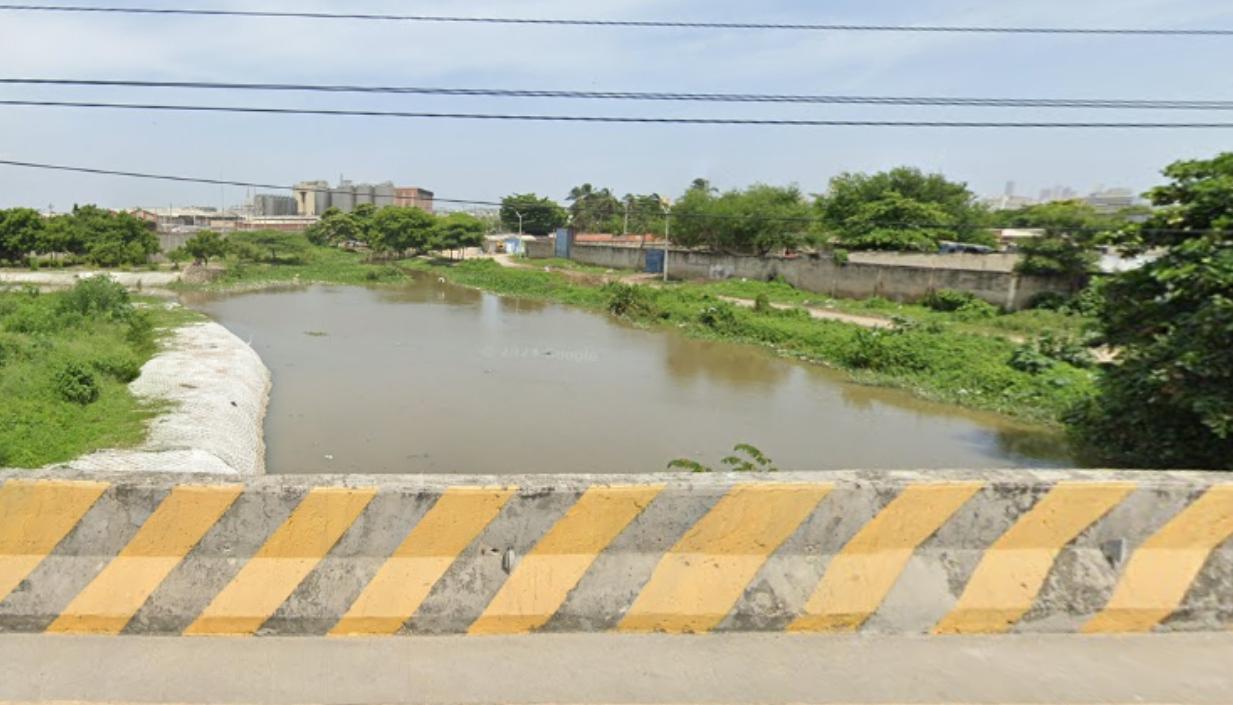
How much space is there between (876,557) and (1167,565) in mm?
1186

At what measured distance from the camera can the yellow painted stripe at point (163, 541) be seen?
9.28 feet

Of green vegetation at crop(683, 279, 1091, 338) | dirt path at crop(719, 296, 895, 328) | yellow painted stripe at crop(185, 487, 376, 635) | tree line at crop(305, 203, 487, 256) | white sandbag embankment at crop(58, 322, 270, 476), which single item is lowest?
white sandbag embankment at crop(58, 322, 270, 476)

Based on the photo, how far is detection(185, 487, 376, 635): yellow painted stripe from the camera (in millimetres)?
2826

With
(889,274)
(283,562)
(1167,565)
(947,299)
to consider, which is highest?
(889,274)

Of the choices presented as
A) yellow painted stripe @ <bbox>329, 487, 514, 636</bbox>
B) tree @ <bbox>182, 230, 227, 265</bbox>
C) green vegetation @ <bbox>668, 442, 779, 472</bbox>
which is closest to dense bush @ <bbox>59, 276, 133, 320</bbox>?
green vegetation @ <bbox>668, 442, 779, 472</bbox>

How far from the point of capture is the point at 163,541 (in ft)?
9.41

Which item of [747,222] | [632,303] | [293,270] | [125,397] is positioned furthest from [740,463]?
[293,270]

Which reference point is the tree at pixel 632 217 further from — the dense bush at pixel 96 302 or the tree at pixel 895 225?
the dense bush at pixel 96 302

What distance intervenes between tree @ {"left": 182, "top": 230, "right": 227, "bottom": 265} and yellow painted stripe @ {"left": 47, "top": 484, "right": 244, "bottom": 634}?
168ft

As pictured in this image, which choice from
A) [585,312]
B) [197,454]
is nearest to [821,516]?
[197,454]

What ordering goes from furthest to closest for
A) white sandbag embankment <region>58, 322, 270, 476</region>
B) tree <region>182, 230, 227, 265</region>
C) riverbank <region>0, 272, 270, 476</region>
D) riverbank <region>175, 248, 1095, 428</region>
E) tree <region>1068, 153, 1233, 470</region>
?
tree <region>182, 230, 227, 265</region>, riverbank <region>175, 248, 1095, 428</region>, riverbank <region>0, 272, 270, 476</region>, white sandbag embankment <region>58, 322, 270, 476</region>, tree <region>1068, 153, 1233, 470</region>

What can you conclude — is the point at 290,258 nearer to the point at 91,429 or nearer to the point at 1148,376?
the point at 91,429

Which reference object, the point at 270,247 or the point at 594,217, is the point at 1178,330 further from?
the point at 594,217

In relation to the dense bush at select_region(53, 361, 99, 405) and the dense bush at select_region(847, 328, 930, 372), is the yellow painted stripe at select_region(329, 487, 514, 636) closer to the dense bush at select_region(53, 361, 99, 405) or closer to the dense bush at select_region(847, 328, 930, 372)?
the dense bush at select_region(53, 361, 99, 405)
